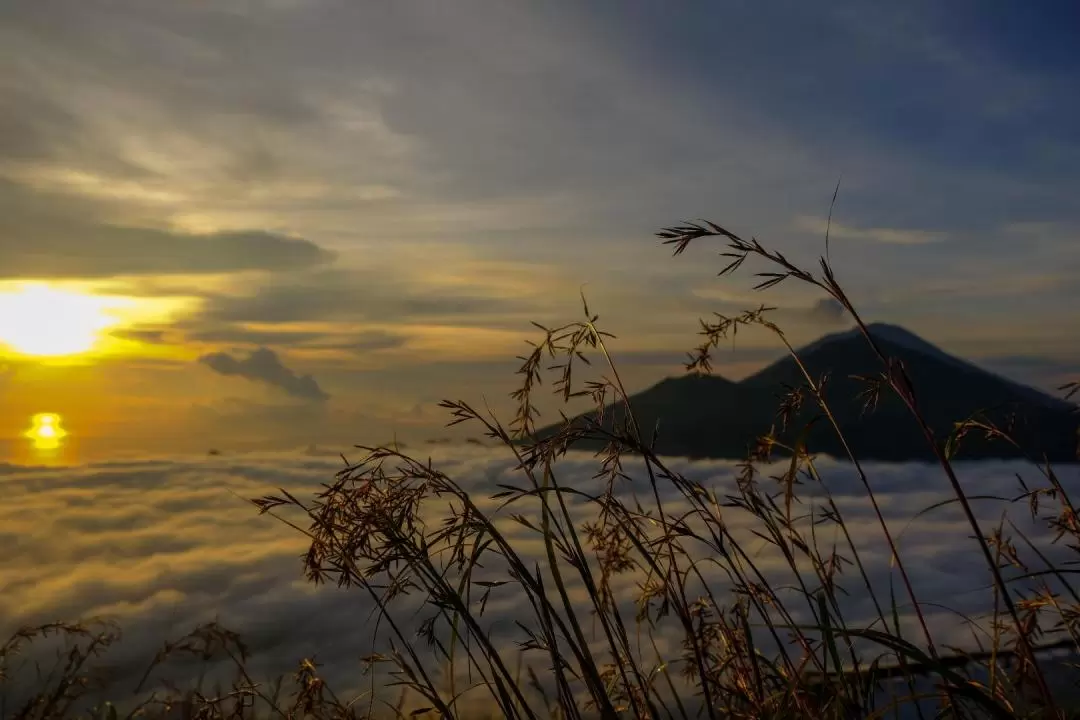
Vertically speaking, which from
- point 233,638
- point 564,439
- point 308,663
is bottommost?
point 233,638

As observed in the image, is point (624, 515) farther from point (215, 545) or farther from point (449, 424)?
point (215, 545)

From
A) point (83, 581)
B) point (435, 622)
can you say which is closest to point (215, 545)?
point (83, 581)

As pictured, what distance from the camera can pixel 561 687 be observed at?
188 cm

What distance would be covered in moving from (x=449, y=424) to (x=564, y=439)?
0.33 metres

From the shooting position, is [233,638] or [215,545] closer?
[233,638]

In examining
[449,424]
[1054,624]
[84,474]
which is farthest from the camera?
[84,474]

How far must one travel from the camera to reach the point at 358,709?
8.41 feet

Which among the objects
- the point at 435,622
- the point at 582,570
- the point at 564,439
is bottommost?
the point at 435,622

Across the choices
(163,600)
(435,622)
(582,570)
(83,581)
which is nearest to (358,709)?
(435,622)

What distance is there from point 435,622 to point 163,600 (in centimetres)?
1178

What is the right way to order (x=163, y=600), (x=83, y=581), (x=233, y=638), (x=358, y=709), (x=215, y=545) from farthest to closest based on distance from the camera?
1. (x=215, y=545)
2. (x=83, y=581)
3. (x=163, y=600)
4. (x=233, y=638)
5. (x=358, y=709)

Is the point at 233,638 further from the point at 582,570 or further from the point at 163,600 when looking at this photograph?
the point at 163,600

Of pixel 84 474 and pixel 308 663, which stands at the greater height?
pixel 308 663

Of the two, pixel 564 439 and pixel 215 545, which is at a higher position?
pixel 564 439
